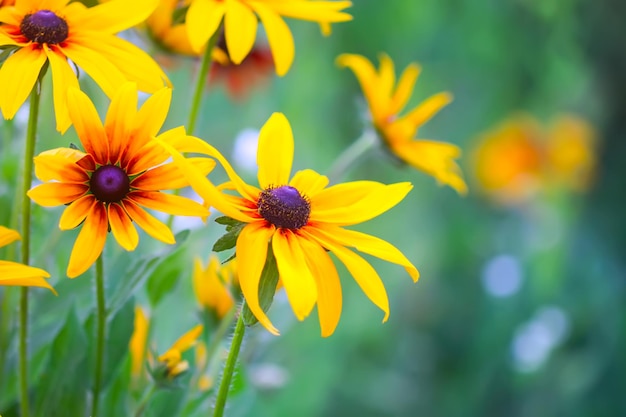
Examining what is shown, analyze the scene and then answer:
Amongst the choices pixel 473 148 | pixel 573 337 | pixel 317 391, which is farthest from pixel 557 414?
pixel 473 148

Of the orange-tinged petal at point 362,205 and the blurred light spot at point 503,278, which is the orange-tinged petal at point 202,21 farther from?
the blurred light spot at point 503,278

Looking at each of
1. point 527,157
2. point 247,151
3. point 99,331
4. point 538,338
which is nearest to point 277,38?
point 99,331

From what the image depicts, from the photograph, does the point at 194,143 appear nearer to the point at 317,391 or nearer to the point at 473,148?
the point at 317,391

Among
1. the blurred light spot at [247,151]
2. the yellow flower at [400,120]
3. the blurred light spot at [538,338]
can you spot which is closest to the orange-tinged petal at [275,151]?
the yellow flower at [400,120]

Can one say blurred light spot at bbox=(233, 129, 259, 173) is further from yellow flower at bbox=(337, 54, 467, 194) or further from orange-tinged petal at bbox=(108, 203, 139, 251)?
orange-tinged petal at bbox=(108, 203, 139, 251)

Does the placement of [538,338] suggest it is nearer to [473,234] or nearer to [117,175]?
[473,234]

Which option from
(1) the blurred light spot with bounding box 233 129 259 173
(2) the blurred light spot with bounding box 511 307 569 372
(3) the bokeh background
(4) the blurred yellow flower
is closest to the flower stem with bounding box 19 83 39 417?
(1) the blurred light spot with bounding box 233 129 259 173
